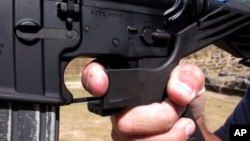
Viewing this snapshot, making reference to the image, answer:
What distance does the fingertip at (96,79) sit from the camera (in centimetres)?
97

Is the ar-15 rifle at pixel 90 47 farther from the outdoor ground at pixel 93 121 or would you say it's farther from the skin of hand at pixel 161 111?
the outdoor ground at pixel 93 121

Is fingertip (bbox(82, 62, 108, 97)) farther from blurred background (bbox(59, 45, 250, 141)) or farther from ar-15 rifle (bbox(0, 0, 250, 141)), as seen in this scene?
blurred background (bbox(59, 45, 250, 141))

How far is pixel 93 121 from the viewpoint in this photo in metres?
5.61

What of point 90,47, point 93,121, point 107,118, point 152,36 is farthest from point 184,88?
point 107,118

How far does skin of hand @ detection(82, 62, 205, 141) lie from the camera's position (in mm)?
1002

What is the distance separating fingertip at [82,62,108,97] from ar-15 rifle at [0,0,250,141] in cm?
2

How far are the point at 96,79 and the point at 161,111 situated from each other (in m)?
0.21

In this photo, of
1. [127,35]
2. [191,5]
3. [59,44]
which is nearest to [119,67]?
[127,35]

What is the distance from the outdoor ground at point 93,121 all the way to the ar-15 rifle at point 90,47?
364cm

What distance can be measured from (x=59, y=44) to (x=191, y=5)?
45 centimetres

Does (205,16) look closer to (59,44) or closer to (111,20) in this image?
(111,20)

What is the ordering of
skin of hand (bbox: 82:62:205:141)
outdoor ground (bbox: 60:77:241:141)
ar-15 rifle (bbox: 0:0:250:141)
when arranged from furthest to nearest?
outdoor ground (bbox: 60:77:241:141) < skin of hand (bbox: 82:62:205:141) < ar-15 rifle (bbox: 0:0:250:141)

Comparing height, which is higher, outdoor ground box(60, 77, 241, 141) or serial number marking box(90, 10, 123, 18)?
serial number marking box(90, 10, 123, 18)

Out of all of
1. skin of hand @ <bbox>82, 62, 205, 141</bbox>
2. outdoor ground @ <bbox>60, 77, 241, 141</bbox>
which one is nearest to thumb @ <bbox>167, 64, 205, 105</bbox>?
skin of hand @ <bbox>82, 62, 205, 141</bbox>
